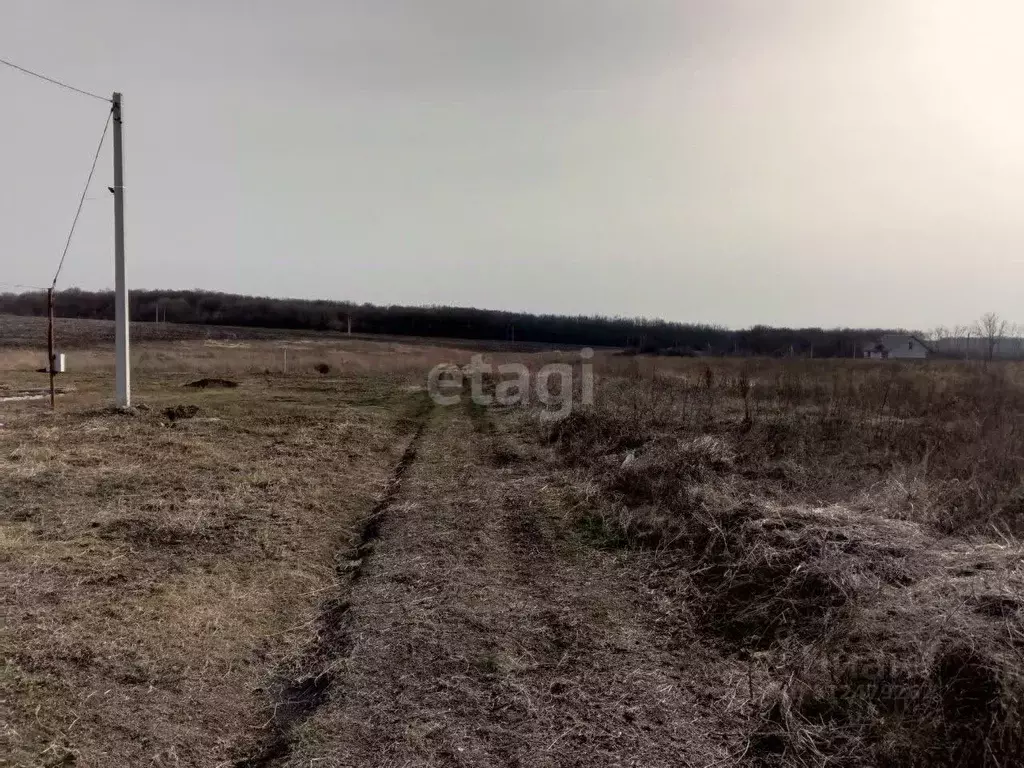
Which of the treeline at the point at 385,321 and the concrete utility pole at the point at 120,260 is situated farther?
the treeline at the point at 385,321

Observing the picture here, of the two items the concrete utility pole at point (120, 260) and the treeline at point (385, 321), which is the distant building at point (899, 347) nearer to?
A: the treeline at point (385, 321)

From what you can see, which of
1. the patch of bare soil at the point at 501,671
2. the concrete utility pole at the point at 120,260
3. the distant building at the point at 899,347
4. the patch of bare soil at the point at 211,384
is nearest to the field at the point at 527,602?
the patch of bare soil at the point at 501,671

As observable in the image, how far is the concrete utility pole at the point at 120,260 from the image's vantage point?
13281mm

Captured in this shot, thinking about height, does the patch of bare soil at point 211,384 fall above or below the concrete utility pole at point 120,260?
below

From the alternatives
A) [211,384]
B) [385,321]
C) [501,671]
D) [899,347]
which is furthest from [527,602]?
[385,321]

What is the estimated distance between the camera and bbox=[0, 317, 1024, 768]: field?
9.81ft

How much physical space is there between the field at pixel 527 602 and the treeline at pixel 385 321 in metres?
69.7

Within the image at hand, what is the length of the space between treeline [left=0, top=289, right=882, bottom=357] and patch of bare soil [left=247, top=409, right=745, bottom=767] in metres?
72.5

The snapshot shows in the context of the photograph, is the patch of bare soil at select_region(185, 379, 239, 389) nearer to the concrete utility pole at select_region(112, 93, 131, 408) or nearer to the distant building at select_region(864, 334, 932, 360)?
the concrete utility pole at select_region(112, 93, 131, 408)

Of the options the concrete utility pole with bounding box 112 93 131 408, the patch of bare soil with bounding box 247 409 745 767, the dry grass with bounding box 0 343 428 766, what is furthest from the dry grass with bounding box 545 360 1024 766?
the concrete utility pole with bounding box 112 93 131 408

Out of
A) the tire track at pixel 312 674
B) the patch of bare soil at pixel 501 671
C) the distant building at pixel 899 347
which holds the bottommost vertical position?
the tire track at pixel 312 674

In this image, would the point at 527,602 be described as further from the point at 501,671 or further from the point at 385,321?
the point at 385,321

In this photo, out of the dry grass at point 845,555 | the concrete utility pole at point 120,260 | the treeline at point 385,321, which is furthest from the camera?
the treeline at point 385,321

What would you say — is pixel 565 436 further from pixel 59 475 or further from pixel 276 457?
pixel 59 475
